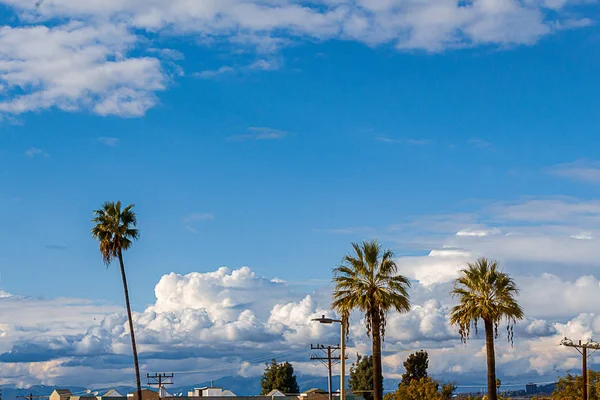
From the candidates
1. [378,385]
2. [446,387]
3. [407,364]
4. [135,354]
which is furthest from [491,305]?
[407,364]

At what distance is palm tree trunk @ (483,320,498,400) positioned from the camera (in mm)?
62875

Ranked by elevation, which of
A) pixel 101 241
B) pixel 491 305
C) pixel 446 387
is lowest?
pixel 446 387

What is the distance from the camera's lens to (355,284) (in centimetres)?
5750

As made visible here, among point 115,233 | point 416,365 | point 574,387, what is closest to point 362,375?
point 416,365

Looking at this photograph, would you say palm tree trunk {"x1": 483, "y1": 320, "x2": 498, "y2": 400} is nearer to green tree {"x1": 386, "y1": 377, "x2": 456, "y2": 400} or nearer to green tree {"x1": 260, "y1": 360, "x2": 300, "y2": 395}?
green tree {"x1": 386, "y1": 377, "x2": 456, "y2": 400}

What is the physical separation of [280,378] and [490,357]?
133 m

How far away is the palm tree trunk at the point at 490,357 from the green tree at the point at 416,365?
377 feet

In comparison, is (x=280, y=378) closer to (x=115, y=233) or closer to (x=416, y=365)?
(x=416, y=365)

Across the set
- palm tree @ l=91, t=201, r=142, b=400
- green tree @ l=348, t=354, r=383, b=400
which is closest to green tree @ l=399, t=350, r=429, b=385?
green tree @ l=348, t=354, r=383, b=400

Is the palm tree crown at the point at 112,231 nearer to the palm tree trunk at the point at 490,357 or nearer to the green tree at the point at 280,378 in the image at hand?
the palm tree trunk at the point at 490,357

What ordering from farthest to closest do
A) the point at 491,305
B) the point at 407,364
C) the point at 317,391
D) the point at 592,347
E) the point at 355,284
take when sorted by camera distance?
the point at 407,364 < the point at 317,391 < the point at 592,347 < the point at 491,305 < the point at 355,284

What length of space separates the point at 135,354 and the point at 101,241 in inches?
417

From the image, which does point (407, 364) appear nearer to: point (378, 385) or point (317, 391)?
point (317, 391)

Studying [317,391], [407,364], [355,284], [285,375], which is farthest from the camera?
[285,375]
